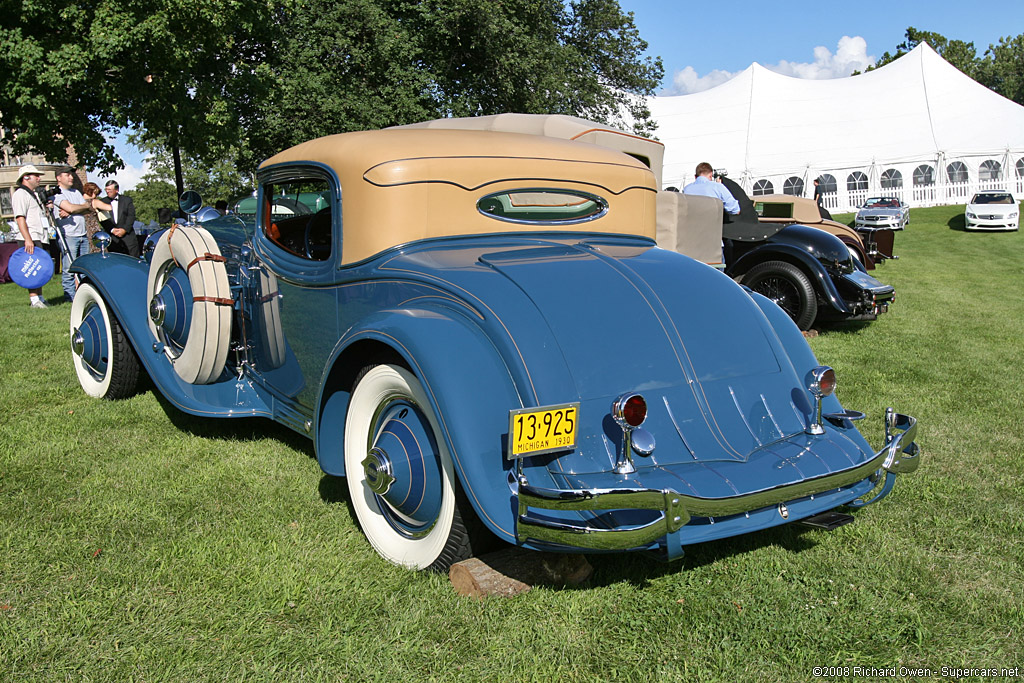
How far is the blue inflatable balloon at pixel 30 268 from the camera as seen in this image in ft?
27.0

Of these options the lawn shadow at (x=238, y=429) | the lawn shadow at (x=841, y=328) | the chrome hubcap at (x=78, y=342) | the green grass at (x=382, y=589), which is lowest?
the green grass at (x=382, y=589)

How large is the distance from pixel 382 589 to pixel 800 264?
22.3 feet

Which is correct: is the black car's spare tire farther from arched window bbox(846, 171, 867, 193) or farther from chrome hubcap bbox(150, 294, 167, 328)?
arched window bbox(846, 171, 867, 193)

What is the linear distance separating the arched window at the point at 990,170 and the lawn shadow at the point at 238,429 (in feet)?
110

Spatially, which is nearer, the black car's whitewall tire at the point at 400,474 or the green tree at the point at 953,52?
the black car's whitewall tire at the point at 400,474

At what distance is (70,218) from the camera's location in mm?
9273

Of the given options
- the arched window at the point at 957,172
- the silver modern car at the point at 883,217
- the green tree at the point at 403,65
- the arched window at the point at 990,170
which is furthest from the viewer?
the arched window at the point at 957,172

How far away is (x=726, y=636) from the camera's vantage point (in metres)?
2.60

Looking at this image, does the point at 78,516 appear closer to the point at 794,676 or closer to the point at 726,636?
the point at 726,636

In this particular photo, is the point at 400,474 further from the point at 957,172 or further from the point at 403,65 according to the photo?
the point at 957,172

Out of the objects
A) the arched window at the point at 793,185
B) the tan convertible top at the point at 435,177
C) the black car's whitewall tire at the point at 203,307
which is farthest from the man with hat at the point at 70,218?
the arched window at the point at 793,185

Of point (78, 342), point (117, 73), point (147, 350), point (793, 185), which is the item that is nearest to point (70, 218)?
point (78, 342)

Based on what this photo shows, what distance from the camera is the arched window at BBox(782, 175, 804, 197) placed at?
3247cm

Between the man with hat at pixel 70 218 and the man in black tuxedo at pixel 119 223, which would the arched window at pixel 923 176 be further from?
the man with hat at pixel 70 218
